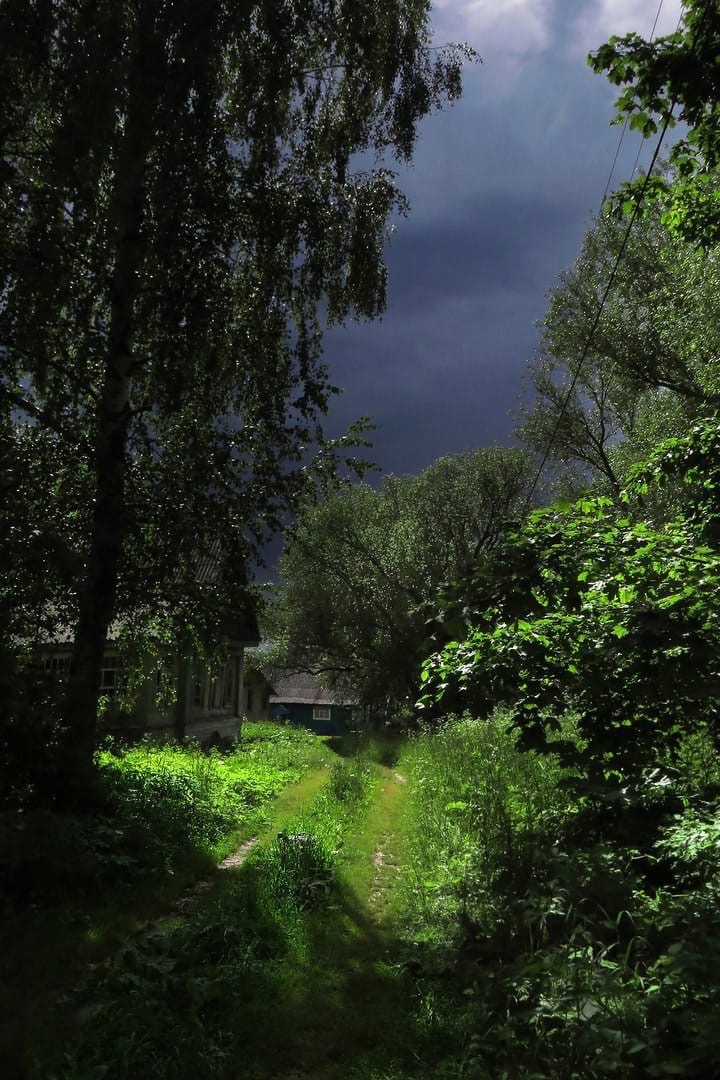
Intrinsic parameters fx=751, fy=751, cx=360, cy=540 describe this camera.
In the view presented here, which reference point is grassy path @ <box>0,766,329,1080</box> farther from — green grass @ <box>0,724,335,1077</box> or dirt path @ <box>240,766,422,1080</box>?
dirt path @ <box>240,766,422,1080</box>

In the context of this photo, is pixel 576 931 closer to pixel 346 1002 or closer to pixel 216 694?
pixel 346 1002

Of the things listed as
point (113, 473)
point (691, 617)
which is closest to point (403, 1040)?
point (691, 617)

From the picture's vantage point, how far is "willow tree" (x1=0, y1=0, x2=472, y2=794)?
8656mm

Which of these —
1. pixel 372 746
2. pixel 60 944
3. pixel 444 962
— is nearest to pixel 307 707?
pixel 372 746

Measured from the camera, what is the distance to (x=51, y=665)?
26.7 ft

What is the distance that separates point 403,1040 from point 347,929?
6.42 ft

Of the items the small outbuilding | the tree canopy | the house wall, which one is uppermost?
the tree canopy

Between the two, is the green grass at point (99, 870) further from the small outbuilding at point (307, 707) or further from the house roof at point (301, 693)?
the small outbuilding at point (307, 707)

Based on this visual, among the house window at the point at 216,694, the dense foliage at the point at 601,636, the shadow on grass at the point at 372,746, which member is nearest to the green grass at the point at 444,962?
the dense foliage at the point at 601,636

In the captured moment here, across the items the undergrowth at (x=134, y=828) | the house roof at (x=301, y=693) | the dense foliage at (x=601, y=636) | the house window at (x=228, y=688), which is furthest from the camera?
the house roof at (x=301, y=693)

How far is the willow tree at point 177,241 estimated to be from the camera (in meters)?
8.66

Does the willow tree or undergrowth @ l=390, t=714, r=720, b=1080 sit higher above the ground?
the willow tree

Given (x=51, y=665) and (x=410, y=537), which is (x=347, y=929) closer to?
(x=51, y=665)

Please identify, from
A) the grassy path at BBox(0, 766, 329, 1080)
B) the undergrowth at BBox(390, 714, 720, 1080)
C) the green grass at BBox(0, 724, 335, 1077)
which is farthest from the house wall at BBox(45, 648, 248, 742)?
the undergrowth at BBox(390, 714, 720, 1080)
